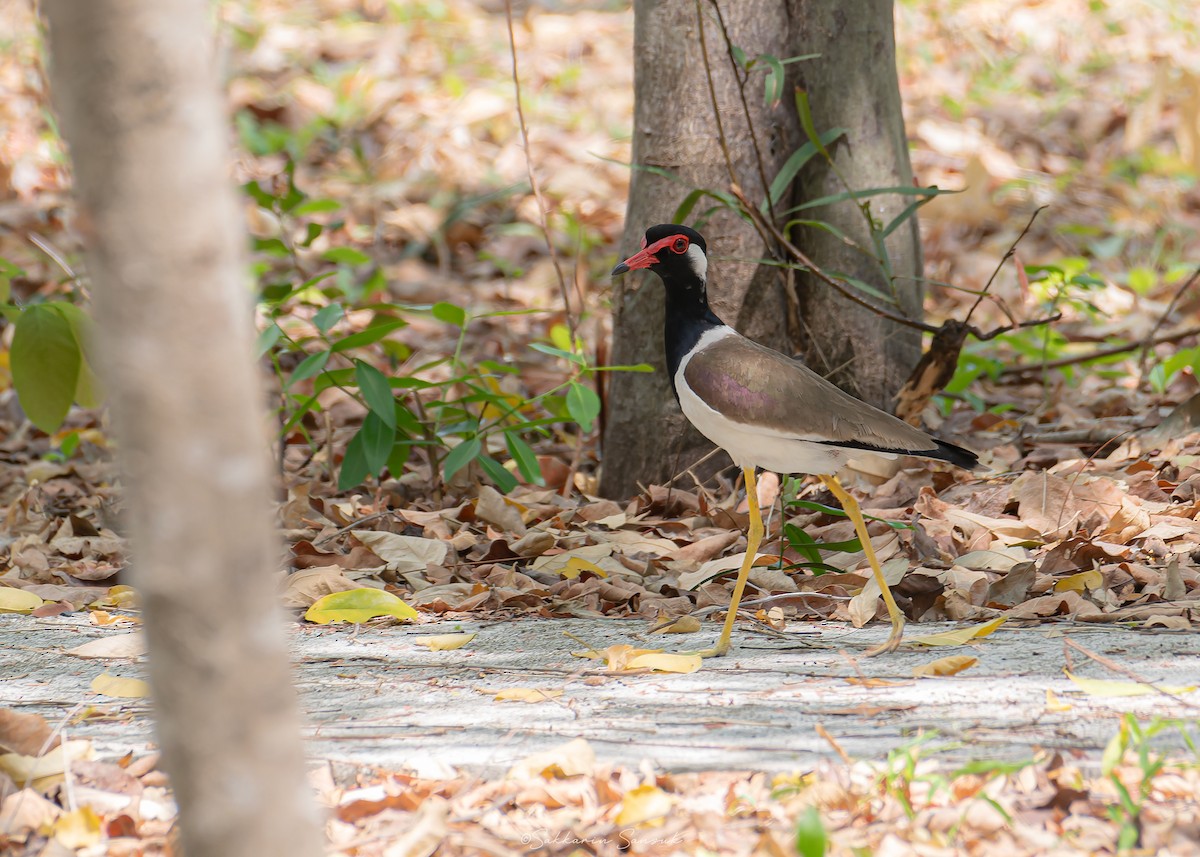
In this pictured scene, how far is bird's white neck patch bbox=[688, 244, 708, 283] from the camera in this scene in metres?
3.80

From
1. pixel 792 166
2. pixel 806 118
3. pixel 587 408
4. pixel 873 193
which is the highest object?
pixel 806 118

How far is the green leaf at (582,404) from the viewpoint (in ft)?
14.3

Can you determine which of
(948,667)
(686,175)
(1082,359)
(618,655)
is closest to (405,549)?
(618,655)

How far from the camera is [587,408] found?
4.41 m

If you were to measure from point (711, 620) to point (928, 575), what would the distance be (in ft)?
2.04

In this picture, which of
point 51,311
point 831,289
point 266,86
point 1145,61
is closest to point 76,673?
point 51,311

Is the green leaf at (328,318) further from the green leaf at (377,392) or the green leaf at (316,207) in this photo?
the green leaf at (316,207)

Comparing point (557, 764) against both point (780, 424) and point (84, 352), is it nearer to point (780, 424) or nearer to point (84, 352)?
point (780, 424)

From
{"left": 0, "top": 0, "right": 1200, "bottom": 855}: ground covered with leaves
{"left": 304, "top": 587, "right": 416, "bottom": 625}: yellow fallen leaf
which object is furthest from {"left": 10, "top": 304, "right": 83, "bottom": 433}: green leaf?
{"left": 304, "top": 587, "right": 416, "bottom": 625}: yellow fallen leaf

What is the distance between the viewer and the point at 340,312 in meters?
4.58

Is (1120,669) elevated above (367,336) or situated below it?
below

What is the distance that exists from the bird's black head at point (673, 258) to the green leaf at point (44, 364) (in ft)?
5.62

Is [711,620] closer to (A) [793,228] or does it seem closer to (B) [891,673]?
(B) [891,673]

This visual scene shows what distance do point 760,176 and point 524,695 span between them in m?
2.37
